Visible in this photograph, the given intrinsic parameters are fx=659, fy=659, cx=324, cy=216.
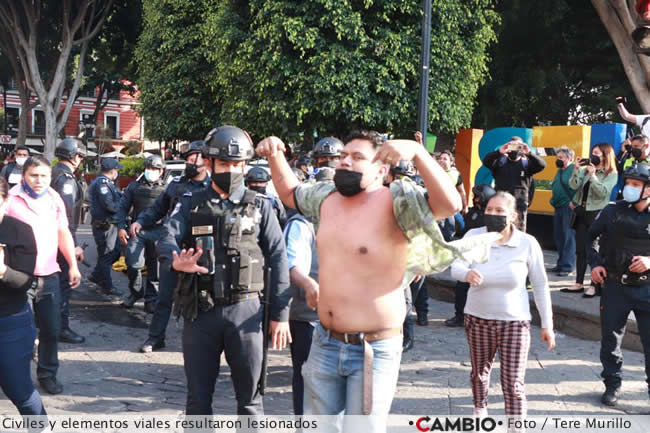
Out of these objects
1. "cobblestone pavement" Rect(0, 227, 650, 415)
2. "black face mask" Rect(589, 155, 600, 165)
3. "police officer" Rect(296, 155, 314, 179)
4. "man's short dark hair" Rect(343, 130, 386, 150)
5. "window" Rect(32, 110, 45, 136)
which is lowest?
"cobblestone pavement" Rect(0, 227, 650, 415)

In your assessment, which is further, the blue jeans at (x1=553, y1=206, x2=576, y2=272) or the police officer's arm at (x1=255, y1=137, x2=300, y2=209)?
the blue jeans at (x1=553, y1=206, x2=576, y2=272)

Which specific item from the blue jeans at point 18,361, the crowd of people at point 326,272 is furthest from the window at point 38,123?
the blue jeans at point 18,361

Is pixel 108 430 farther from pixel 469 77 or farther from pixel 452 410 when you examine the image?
pixel 469 77

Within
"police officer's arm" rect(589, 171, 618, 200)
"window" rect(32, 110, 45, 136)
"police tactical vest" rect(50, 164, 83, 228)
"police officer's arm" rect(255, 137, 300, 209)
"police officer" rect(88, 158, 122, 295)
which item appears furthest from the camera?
"window" rect(32, 110, 45, 136)

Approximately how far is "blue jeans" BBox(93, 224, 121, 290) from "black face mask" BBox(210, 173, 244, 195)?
591 cm

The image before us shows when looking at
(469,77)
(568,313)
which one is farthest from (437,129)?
(568,313)

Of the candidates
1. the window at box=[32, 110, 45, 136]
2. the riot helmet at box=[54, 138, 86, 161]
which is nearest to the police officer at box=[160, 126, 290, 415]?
the riot helmet at box=[54, 138, 86, 161]

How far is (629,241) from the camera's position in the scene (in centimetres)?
530

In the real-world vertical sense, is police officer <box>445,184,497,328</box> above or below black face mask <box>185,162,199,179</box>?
below

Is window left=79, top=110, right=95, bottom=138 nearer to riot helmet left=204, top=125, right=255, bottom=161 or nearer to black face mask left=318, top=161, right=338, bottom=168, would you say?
black face mask left=318, top=161, right=338, bottom=168

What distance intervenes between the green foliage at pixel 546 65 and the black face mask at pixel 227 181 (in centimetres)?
1580

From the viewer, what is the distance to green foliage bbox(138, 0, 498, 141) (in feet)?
47.0

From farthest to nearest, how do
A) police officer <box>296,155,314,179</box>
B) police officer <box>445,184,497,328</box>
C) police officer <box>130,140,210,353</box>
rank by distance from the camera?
police officer <box>296,155,314,179</box>
police officer <box>445,184,497,328</box>
police officer <box>130,140,210,353</box>

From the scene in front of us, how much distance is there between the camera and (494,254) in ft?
15.0
